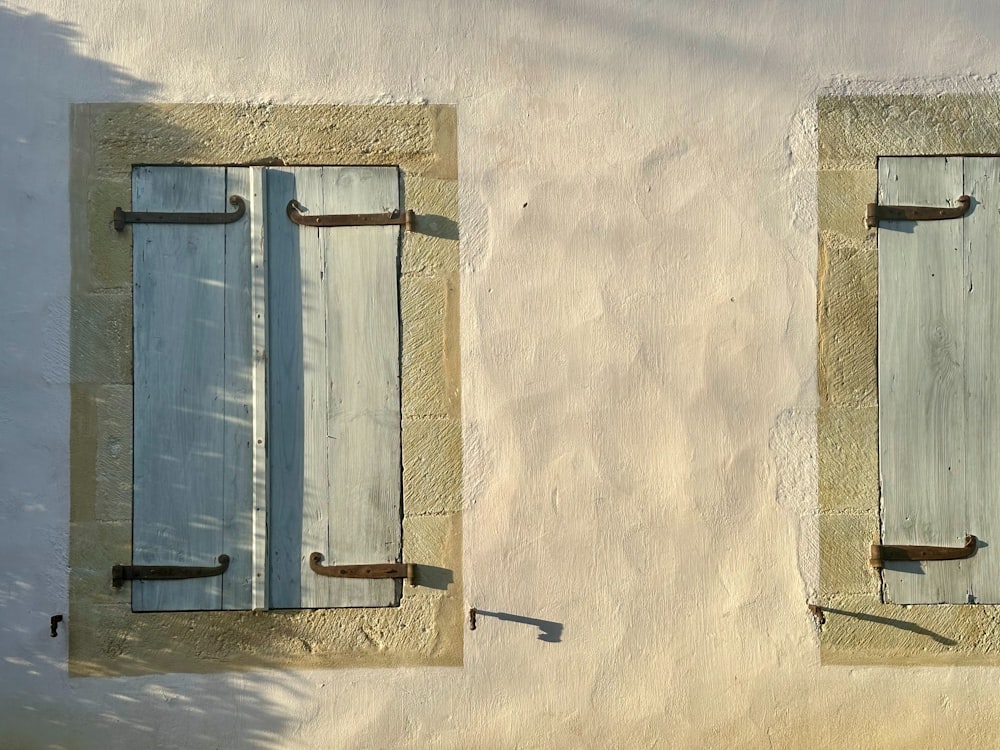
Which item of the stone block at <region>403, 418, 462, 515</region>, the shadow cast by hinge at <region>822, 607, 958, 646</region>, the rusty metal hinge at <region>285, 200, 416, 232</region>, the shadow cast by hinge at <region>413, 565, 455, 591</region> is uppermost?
the rusty metal hinge at <region>285, 200, 416, 232</region>

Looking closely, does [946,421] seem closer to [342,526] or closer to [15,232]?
[342,526]

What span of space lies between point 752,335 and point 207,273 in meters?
2.07

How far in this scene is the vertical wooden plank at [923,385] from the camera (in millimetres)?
4051

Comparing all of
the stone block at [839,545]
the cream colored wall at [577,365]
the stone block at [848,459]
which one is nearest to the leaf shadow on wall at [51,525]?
the cream colored wall at [577,365]

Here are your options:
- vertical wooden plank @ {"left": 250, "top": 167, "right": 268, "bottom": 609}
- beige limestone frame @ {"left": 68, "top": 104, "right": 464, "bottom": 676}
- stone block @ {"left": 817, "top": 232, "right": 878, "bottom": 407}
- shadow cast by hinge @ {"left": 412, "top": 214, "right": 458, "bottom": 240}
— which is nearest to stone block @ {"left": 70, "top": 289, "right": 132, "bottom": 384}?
beige limestone frame @ {"left": 68, "top": 104, "right": 464, "bottom": 676}

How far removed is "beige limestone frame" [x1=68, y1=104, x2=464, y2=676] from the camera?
4020 mm

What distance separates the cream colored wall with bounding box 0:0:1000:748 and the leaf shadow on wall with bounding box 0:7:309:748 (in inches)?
0.4

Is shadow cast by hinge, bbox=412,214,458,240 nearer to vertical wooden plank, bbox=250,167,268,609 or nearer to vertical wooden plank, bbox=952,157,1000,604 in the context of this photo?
A: vertical wooden plank, bbox=250,167,268,609

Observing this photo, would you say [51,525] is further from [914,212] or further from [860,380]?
[914,212]

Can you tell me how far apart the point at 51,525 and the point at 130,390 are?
580 mm

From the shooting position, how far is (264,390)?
4.04 meters

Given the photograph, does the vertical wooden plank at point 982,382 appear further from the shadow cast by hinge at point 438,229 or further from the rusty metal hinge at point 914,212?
the shadow cast by hinge at point 438,229

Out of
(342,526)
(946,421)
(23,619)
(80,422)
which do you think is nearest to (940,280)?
(946,421)

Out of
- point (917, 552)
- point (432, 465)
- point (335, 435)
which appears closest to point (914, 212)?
point (917, 552)
